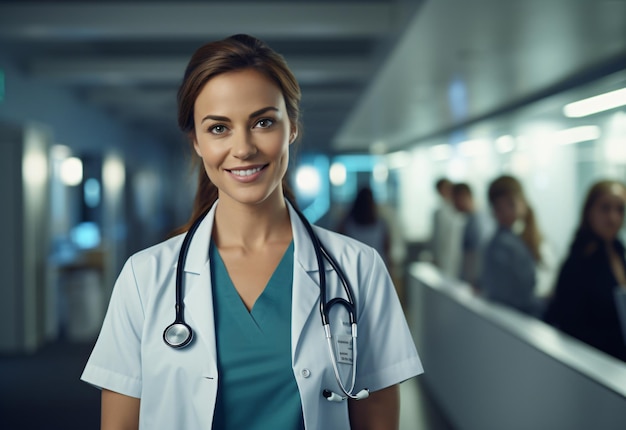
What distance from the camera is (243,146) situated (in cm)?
123

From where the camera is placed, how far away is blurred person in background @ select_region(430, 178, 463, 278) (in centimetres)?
729

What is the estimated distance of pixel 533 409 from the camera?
2879 mm

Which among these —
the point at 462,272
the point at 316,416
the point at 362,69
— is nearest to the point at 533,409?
the point at 316,416

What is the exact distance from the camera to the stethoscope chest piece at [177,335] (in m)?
1.26

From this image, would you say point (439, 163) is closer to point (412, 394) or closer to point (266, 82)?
point (412, 394)

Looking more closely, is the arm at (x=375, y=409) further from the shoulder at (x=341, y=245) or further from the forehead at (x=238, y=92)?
the forehead at (x=238, y=92)

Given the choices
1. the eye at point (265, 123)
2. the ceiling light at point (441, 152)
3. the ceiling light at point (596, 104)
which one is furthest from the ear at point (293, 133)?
the ceiling light at point (441, 152)

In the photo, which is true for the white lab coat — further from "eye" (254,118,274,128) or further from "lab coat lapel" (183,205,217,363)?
"eye" (254,118,274,128)

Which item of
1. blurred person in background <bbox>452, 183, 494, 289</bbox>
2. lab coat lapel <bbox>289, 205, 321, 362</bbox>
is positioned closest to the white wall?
blurred person in background <bbox>452, 183, 494, 289</bbox>

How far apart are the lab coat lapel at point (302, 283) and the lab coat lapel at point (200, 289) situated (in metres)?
0.17

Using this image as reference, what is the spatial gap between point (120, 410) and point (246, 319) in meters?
0.33

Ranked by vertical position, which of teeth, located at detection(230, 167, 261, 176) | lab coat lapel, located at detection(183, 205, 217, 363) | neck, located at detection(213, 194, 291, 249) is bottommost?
lab coat lapel, located at detection(183, 205, 217, 363)

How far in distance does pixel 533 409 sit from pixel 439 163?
366 inches

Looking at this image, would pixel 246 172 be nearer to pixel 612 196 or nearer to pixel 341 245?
pixel 341 245
